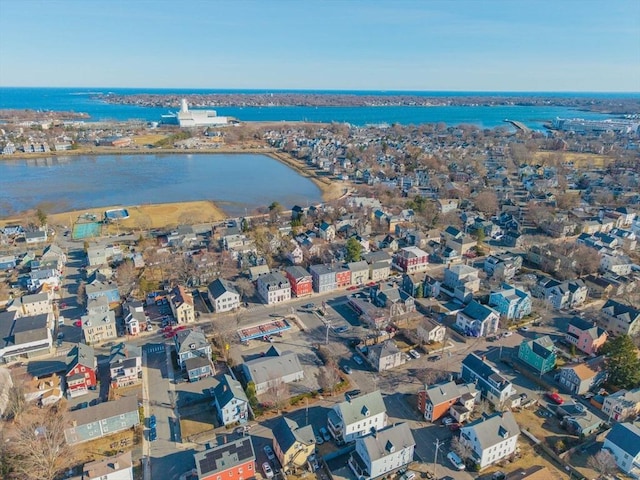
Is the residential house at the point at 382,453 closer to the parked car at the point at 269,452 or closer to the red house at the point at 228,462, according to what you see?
the parked car at the point at 269,452

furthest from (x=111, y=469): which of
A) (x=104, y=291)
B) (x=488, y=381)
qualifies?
(x=488, y=381)

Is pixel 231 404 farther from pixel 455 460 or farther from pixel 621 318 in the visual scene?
pixel 621 318

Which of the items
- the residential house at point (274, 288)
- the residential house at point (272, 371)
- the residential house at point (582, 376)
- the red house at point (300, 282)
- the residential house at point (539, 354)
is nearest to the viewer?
the residential house at point (272, 371)

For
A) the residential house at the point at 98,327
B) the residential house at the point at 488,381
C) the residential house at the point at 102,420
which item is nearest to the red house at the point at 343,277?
the residential house at the point at 488,381

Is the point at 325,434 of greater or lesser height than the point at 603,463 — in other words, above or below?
below

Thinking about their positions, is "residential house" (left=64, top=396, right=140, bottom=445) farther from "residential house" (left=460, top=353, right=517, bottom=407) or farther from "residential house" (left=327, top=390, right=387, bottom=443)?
"residential house" (left=460, top=353, right=517, bottom=407)
